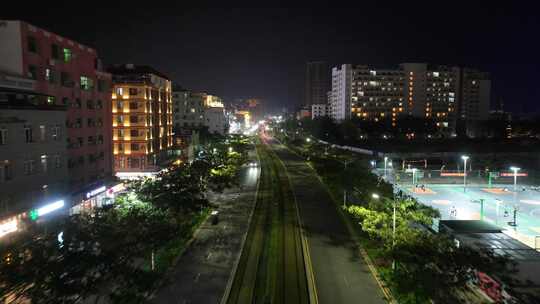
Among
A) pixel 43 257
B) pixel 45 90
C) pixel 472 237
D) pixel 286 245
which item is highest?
pixel 45 90

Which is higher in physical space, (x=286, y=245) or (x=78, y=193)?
(x=78, y=193)

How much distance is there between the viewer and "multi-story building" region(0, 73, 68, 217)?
25109 millimetres

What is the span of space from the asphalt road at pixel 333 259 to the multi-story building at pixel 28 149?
19.3 metres

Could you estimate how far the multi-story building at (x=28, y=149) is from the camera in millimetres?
25109

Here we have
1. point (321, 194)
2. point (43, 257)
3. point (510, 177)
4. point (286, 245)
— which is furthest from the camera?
point (510, 177)

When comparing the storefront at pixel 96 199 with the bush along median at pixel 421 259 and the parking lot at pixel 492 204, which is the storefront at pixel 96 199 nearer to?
the bush along median at pixel 421 259

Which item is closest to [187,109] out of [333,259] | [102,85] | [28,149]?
[102,85]

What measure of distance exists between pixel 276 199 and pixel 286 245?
1675 cm

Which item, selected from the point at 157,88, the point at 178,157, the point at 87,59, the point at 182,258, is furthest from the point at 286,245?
the point at 178,157

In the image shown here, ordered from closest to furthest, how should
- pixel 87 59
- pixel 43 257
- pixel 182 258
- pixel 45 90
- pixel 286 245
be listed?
1. pixel 43 257
2. pixel 182 258
3. pixel 286 245
4. pixel 45 90
5. pixel 87 59

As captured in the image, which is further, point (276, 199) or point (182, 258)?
point (276, 199)

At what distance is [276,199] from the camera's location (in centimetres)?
4566

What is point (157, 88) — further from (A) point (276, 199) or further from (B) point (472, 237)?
(B) point (472, 237)

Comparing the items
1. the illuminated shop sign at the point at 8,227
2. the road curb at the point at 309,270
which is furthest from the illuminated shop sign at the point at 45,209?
the road curb at the point at 309,270
